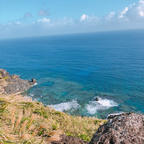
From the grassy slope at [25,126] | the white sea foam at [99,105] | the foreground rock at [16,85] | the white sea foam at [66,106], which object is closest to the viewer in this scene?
the grassy slope at [25,126]

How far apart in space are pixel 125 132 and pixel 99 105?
40299 millimetres

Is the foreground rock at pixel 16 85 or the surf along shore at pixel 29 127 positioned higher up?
the surf along shore at pixel 29 127

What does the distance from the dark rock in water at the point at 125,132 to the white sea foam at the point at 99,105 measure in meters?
37.1

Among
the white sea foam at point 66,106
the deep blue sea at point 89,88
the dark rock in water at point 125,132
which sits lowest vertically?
the white sea foam at point 66,106

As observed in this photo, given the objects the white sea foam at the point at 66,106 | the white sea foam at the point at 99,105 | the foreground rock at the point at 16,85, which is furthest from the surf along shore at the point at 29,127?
the foreground rock at the point at 16,85

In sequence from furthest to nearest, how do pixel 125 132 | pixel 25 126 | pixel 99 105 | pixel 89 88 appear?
pixel 89 88, pixel 99 105, pixel 25 126, pixel 125 132

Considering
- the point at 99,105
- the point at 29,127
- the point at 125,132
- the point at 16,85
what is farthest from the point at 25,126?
the point at 16,85

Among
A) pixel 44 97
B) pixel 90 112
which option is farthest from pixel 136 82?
pixel 44 97

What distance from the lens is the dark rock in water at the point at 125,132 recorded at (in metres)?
3.85

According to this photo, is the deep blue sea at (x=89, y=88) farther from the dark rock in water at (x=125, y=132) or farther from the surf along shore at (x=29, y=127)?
the dark rock in water at (x=125, y=132)

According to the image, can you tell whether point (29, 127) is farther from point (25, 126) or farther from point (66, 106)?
point (66, 106)

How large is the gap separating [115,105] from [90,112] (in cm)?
811

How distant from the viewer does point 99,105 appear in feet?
141

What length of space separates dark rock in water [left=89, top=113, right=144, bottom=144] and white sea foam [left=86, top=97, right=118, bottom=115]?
37111mm
